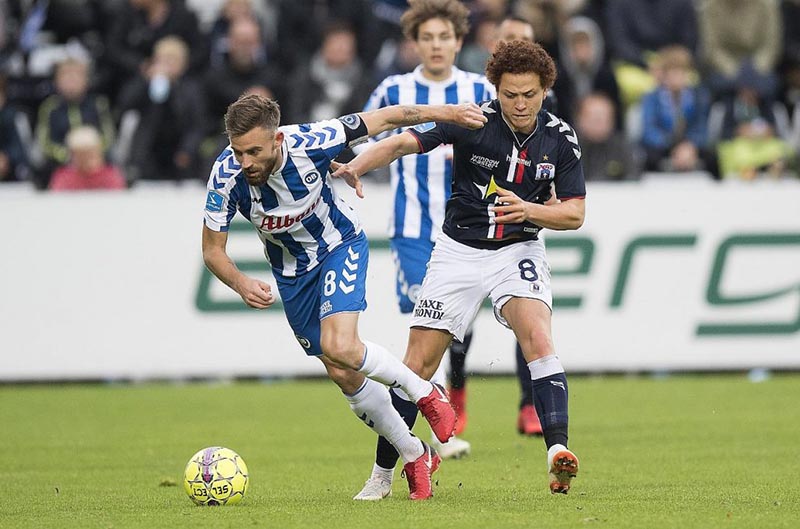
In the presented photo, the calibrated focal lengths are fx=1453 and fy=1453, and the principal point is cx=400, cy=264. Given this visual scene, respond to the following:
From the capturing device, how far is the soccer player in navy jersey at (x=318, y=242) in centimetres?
717

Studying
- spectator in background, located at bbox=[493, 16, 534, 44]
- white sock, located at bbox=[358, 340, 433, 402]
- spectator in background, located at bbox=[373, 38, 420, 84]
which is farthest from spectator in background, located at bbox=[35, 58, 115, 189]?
white sock, located at bbox=[358, 340, 433, 402]

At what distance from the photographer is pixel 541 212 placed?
23.9ft

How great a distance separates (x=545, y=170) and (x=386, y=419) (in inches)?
59.7

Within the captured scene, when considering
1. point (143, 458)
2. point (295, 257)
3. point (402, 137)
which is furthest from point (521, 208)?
point (143, 458)

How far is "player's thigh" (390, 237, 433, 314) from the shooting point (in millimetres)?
9570

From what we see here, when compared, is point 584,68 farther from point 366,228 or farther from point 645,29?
point 366,228

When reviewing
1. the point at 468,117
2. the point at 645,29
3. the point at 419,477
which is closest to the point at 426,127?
the point at 468,117

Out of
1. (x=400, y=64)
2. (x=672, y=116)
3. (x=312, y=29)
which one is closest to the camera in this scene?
(x=400, y=64)

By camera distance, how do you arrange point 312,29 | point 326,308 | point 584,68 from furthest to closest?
point 312,29
point 584,68
point 326,308

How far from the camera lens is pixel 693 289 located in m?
13.6

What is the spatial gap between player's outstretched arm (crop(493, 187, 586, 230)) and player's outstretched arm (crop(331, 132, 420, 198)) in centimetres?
55

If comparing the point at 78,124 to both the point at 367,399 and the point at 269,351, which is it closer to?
the point at 269,351

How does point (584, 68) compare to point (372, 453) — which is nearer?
point (372, 453)

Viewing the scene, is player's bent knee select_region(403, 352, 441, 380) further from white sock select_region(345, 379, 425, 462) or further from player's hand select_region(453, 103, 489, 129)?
player's hand select_region(453, 103, 489, 129)
